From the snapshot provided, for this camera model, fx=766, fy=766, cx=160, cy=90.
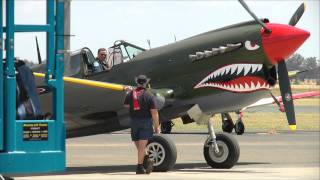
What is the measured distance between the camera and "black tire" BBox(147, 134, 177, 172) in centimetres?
1257

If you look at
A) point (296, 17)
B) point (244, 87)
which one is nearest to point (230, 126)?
point (296, 17)

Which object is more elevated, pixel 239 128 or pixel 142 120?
pixel 239 128

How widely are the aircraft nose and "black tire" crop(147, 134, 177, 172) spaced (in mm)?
2197

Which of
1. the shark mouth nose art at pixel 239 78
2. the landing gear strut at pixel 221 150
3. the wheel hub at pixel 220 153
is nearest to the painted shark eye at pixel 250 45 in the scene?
the shark mouth nose art at pixel 239 78

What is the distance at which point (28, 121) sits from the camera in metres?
6.77

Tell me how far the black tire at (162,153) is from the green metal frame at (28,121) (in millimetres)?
5823

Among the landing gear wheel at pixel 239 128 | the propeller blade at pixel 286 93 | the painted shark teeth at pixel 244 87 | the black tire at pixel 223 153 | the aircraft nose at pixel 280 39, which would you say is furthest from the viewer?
the landing gear wheel at pixel 239 128

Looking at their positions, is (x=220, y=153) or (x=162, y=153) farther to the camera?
(x=220, y=153)

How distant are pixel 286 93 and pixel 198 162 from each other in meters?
2.54

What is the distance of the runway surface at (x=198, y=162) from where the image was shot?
11.8 m

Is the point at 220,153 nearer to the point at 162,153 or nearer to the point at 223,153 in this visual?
the point at 223,153

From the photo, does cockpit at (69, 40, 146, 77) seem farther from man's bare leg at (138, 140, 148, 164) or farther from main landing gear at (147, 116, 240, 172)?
man's bare leg at (138, 140, 148, 164)

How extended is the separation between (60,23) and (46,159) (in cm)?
120

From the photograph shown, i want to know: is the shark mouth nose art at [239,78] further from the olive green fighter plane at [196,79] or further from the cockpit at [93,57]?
the cockpit at [93,57]
